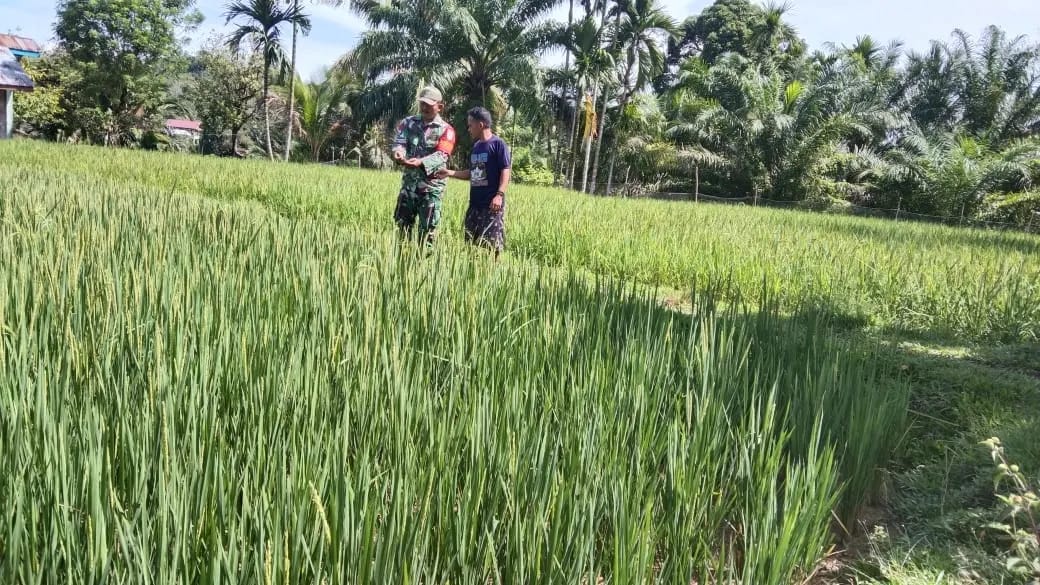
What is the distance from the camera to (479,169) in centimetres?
438

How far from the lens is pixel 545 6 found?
19.7m

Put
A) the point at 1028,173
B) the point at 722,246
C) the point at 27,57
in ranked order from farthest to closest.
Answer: the point at 27,57 < the point at 1028,173 < the point at 722,246

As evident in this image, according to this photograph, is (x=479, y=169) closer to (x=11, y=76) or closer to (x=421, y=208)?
(x=421, y=208)

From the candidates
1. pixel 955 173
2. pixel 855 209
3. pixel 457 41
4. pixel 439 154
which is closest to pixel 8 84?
pixel 457 41

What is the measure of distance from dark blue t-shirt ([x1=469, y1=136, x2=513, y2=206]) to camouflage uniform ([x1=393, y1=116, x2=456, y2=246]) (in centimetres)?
16

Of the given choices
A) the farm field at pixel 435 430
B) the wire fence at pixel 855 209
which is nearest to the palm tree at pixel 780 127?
the wire fence at pixel 855 209

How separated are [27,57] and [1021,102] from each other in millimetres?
29873

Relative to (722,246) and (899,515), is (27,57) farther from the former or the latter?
(899,515)

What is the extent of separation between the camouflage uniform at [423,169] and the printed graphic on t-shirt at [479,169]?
15 centimetres

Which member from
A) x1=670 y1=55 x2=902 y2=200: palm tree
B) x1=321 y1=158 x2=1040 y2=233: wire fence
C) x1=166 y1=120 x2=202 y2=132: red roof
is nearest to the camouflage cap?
x1=321 y1=158 x2=1040 y2=233: wire fence

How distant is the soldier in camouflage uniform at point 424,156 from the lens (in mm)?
4191

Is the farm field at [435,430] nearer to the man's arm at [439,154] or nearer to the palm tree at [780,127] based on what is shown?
the man's arm at [439,154]

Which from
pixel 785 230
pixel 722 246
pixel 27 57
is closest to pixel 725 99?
pixel 785 230

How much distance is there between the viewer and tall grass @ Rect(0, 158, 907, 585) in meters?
1.10
